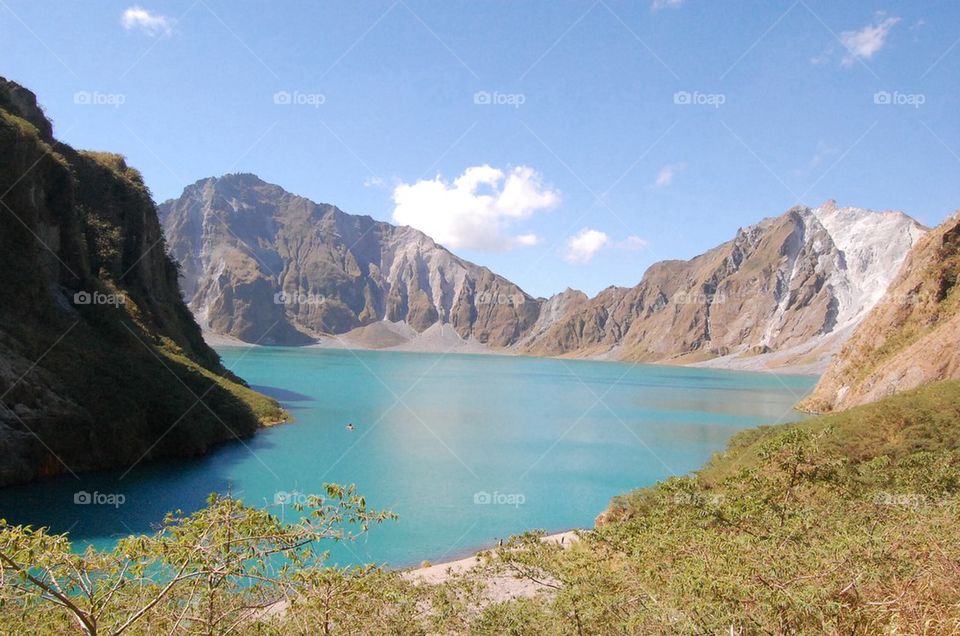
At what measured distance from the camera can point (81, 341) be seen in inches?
1446

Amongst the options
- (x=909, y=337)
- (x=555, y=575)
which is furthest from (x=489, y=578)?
(x=909, y=337)

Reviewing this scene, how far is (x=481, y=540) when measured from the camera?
2578 centimetres

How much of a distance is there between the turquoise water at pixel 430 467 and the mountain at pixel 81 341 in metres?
2.02

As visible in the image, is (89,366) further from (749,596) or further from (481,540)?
(749,596)

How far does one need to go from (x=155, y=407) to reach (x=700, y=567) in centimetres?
3752

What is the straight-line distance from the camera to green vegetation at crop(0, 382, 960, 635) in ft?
20.8

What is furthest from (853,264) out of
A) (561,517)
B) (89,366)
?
(89,366)
